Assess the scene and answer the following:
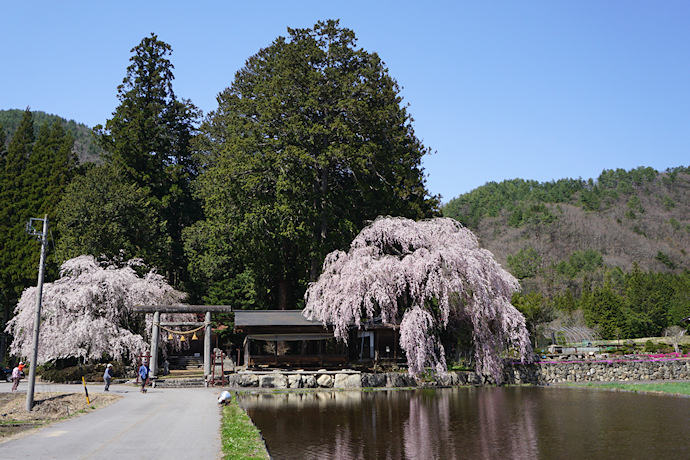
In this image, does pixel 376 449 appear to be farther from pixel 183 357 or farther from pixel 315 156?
pixel 183 357

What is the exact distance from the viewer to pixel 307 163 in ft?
135

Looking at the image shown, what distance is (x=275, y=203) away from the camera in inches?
1630

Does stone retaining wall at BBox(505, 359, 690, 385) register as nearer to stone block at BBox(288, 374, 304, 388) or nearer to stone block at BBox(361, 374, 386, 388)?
stone block at BBox(361, 374, 386, 388)

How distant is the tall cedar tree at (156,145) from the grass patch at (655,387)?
37172 millimetres

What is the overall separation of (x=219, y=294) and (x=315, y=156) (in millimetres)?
15669

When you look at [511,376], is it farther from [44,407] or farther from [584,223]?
[584,223]

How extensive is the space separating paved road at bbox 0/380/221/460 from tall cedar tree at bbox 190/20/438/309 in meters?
19.6

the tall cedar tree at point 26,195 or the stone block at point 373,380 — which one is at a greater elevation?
the tall cedar tree at point 26,195

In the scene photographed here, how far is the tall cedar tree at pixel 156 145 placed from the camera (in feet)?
177

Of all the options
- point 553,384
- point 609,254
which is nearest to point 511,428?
point 553,384

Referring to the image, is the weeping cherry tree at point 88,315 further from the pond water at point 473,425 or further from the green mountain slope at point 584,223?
the green mountain slope at point 584,223

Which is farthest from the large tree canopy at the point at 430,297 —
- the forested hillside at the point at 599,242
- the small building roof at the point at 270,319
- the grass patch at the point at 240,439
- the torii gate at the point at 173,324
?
the forested hillside at the point at 599,242

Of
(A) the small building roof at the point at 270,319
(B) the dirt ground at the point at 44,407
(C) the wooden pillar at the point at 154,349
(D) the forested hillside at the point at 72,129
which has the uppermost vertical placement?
(D) the forested hillside at the point at 72,129

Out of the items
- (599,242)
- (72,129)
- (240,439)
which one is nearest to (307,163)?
(240,439)
